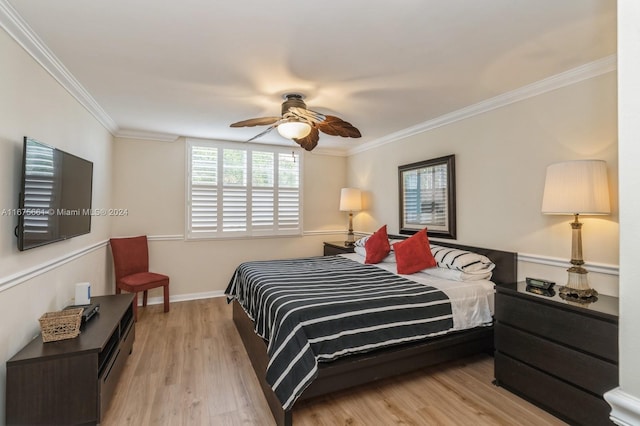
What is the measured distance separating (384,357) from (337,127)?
2.00 metres

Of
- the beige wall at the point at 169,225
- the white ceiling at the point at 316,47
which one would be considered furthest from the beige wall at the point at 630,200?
the beige wall at the point at 169,225

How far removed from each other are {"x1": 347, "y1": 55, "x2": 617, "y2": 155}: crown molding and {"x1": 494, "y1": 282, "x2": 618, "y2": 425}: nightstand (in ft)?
5.41

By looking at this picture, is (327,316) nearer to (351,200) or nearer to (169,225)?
(351,200)

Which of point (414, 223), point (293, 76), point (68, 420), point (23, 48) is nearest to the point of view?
point (68, 420)

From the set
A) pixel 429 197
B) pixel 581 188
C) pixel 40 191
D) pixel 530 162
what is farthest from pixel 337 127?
pixel 40 191

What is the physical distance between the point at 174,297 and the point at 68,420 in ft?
9.21

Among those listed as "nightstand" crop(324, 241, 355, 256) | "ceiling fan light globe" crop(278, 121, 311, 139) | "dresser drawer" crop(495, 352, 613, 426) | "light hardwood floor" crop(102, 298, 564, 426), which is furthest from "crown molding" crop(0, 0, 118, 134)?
"dresser drawer" crop(495, 352, 613, 426)

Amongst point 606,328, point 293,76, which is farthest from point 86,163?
point 606,328

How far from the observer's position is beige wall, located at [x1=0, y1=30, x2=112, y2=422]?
70.5 inches

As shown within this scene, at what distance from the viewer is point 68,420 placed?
1.82 m

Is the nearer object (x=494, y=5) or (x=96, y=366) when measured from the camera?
(x=494, y=5)

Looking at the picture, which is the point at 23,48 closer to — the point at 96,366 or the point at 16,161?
the point at 16,161

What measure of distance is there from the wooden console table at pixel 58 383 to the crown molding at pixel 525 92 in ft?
12.3

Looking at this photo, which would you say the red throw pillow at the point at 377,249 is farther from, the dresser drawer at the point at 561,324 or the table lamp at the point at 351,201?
the dresser drawer at the point at 561,324
